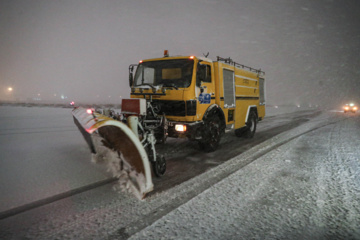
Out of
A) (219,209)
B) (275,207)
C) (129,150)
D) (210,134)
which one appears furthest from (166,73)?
(275,207)

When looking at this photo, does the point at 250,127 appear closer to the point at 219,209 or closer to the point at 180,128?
the point at 180,128

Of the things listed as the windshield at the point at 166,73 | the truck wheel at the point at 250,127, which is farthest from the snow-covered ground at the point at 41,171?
the truck wheel at the point at 250,127

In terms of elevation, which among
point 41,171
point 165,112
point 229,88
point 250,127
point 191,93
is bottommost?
point 41,171

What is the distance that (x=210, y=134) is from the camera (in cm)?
594

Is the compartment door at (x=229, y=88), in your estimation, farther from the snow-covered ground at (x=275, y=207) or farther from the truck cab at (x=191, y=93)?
the snow-covered ground at (x=275, y=207)

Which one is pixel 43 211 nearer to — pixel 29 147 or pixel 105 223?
pixel 105 223

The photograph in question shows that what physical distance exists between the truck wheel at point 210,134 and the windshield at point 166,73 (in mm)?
1269

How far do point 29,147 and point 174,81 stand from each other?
4.71m

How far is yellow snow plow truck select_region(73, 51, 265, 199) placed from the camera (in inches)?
136

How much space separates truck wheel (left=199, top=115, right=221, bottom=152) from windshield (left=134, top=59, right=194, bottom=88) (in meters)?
1.27

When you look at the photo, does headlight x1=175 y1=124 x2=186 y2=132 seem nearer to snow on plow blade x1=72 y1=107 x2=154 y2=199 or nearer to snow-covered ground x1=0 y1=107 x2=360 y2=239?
snow-covered ground x1=0 y1=107 x2=360 y2=239

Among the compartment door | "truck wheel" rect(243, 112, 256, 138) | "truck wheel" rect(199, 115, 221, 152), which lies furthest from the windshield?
"truck wheel" rect(243, 112, 256, 138)

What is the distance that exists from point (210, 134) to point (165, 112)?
144 cm

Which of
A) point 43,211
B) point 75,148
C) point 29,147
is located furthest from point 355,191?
point 29,147
